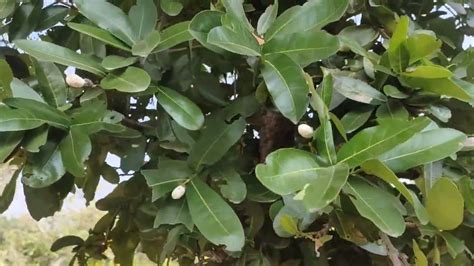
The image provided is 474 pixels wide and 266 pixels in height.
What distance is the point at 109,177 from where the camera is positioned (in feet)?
2.31

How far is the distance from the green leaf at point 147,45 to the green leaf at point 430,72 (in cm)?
20

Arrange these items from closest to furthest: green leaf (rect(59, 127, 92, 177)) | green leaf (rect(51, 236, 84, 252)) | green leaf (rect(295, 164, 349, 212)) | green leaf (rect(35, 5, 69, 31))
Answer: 1. green leaf (rect(295, 164, 349, 212))
2. green leaf (rect(59, 127, 92, 177))
3. green leaf (rect(35, 5, 69, 31))
4. green leaf (rect(51, 236, 84, 252))

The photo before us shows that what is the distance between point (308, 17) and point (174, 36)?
0.11 m

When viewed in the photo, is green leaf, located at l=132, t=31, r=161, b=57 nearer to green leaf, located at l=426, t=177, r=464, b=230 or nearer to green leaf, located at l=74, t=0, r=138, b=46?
green leaf, located at l=74, t=0, r=138, b=46

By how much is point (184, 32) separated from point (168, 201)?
148 mm

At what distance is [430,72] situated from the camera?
466 millimetres

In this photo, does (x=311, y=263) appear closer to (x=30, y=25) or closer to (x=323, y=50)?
(x=323, y=50)

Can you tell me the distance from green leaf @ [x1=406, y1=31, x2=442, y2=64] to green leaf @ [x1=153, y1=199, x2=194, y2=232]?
0.73 ft

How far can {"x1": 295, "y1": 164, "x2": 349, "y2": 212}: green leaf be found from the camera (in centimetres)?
38

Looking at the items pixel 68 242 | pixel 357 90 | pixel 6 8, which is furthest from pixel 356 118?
pixel 68 242

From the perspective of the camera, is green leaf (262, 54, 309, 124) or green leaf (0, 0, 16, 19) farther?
green leaf (0, 0, 16, 19)

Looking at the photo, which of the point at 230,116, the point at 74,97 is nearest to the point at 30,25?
the point at 74,97

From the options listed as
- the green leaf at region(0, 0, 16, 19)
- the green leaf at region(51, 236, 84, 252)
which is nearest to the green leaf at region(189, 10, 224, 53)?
the green leaf at region(0, 0, 16, 19)

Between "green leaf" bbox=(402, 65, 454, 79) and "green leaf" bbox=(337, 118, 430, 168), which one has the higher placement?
"green leaf" bbox=(402, 65, 454, 79)
